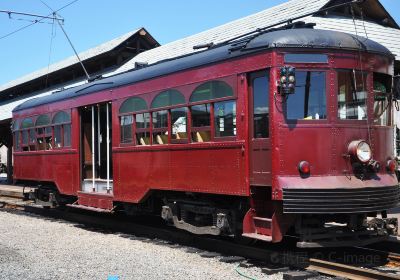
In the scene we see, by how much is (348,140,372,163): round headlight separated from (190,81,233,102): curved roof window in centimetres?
192

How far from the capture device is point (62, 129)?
42.7 ft

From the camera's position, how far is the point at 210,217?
29.1ft

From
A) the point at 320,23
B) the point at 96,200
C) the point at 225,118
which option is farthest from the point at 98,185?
the point at 320,23

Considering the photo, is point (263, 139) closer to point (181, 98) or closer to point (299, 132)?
point (299, 132)

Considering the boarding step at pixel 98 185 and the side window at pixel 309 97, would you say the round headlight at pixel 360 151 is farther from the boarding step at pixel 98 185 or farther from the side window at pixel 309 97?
the boarding step at pixel 98 185

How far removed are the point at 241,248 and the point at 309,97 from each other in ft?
8.43

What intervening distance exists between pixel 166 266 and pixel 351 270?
2.63 meters

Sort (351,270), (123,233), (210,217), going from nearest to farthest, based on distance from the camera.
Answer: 1. (351,270)
2. (210,217)
3. (123,233)

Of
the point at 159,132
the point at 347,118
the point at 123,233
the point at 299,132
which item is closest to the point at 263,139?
the point at 299,132

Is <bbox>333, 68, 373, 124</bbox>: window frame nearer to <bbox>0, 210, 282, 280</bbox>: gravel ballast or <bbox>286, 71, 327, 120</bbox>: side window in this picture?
<bbox>286, 71, 327, 120</bbox>: side window

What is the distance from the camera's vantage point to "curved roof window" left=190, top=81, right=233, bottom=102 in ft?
26.3

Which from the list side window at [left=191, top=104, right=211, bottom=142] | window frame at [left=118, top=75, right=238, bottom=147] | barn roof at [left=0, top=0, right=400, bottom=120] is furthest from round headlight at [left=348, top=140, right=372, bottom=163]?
barn roof at [left=0, top=0, right=400, bottom=120]

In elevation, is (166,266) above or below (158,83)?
below

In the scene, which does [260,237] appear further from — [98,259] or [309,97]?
[98,259]
